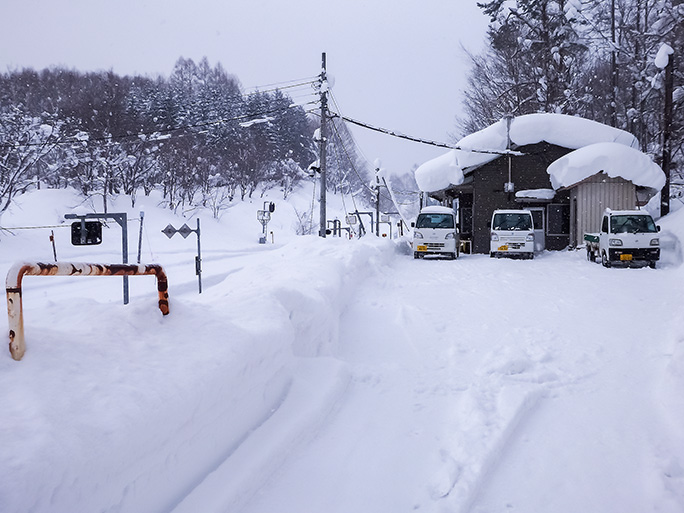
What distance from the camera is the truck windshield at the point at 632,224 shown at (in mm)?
14883

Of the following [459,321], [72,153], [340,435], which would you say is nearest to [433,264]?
[459,321]

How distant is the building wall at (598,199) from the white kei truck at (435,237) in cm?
666

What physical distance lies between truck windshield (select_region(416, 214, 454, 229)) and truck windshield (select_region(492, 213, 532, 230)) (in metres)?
1.86

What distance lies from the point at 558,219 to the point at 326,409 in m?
23.0

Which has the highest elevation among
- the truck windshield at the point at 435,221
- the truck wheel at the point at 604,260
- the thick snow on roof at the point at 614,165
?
the thick snow on roof at the point at 614,165

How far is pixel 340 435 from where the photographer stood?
4234 mm

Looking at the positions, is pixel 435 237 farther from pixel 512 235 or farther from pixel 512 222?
pixel 512 222

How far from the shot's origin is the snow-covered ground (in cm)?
246

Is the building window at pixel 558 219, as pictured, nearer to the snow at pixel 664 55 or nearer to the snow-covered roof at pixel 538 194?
the snow-covered roof at pixel 538 194

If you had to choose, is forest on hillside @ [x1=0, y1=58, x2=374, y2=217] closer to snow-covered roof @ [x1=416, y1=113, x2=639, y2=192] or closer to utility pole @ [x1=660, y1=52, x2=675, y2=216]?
snow-covered roof @ [x1=416, y1=113, x2=639, y2=192]

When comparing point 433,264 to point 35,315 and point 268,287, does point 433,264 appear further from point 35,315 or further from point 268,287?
point 35,315

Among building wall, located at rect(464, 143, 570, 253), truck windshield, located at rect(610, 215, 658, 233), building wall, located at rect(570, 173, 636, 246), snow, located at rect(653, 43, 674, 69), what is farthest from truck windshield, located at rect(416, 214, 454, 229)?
snow, located at rect(653, 43, 674, 69)

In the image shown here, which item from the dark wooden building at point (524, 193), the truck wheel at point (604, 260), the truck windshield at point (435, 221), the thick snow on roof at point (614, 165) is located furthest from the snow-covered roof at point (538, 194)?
the truck wheel at point (604, 260)

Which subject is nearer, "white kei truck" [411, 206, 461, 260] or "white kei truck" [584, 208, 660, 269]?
"white kei truck" [584, 208, 660, 269]
